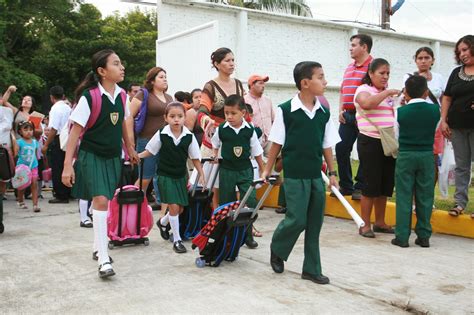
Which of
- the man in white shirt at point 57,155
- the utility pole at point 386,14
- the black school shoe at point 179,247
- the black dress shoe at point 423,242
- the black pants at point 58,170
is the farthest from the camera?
the utility pole at point 386,14

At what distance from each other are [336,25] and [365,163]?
478 inches

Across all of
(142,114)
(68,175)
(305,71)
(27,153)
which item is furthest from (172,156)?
(27,153)

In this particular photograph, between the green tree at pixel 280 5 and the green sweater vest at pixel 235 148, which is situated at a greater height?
the green tree at pixel 280 5

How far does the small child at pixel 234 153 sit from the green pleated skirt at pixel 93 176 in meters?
1.26

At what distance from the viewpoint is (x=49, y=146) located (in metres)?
9.25

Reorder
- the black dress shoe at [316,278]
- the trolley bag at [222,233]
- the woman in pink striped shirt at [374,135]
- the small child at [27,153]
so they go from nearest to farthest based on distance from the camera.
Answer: the black dress shoe at [316,278] → the trolley bag at [222,233] → the woman in pink striped shirt at [374,135] → the small child at [27,153]

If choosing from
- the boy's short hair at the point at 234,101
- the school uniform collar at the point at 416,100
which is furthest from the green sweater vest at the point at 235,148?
the school uniform collar at the point at 416,100

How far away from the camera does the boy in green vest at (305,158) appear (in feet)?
13.5

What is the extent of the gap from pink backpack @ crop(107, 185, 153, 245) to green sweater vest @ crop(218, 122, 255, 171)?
99 centimetres

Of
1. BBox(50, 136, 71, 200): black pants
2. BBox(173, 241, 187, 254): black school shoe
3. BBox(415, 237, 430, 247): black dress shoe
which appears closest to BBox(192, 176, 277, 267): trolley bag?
BBox(173, 241, 187, 254): black school shoe

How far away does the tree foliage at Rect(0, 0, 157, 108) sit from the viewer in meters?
25.9

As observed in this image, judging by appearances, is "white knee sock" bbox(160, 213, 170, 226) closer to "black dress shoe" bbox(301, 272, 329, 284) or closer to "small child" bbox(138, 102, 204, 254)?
"small child" bbox(138, 102, 204, 254)

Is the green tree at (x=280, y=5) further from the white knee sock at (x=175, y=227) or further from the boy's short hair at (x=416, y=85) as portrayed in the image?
the white knee sock at (x=175, y=227)

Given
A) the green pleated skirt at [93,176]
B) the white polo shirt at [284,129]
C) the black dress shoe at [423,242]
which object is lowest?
the black dress shoe at [423,242]
